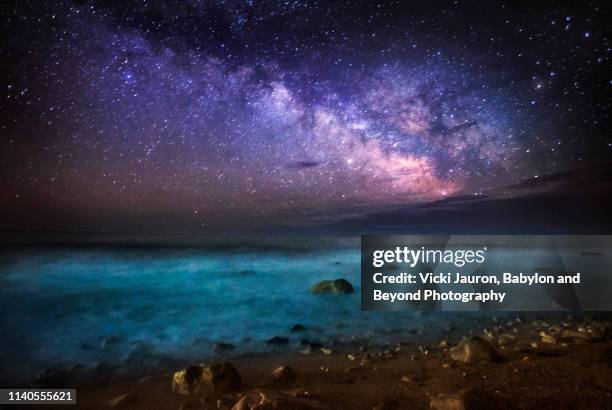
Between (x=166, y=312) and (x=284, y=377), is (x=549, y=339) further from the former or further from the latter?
(x=166, y=312)

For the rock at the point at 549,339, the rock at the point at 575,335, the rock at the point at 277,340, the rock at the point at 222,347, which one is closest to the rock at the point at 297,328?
the rock at the point at 277,340

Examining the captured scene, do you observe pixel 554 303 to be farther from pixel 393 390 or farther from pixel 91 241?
pixel 91 241

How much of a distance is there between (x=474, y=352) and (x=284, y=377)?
2.44 m

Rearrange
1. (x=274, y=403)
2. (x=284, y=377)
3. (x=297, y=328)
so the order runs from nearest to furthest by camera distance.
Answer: (x=274, y=403)
(x=284, y=377)
(x=297, y=328)

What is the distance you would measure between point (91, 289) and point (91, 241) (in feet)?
53.1

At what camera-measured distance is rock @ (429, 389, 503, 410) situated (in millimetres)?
3213

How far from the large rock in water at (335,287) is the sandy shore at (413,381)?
4.57m

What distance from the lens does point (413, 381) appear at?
415cm

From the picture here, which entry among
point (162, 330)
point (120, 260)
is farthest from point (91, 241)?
point (162, 330)

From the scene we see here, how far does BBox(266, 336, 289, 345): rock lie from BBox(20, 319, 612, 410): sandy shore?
0.64 m

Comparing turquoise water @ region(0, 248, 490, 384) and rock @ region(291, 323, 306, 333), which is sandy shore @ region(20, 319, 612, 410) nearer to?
turquoise water @ region(0, 248, 490, 384)

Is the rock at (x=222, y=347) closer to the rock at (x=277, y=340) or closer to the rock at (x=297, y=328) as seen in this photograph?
the rock at (x=277, y=340)

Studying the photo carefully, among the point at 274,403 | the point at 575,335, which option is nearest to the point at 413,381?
the point at 274,403

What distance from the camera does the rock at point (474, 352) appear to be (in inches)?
176
